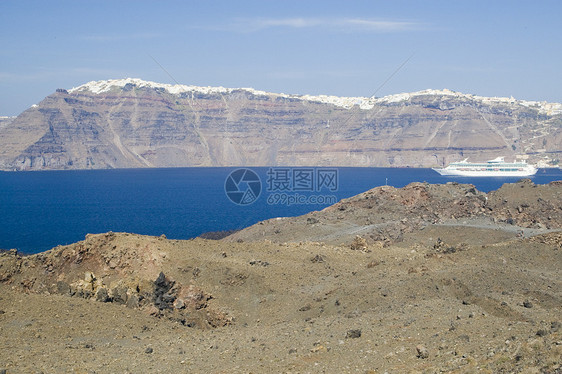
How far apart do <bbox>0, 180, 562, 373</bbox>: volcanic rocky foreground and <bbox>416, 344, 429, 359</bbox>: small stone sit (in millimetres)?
26

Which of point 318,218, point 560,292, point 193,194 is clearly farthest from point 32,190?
point 560,292

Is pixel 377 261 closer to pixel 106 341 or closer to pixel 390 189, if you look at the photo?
pixel 106 341

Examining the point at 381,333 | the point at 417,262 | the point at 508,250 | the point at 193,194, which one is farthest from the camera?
the point at 193,194

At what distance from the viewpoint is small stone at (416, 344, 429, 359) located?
1316 cm

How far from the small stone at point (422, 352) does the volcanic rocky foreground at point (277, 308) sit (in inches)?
→ 1.0

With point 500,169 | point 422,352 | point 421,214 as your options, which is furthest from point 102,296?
point 500,169

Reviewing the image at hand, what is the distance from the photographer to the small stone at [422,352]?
13164 mm

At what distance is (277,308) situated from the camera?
2250 cm

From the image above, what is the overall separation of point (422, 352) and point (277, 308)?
992cm

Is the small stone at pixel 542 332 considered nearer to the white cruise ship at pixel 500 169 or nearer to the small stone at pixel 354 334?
the small stone at pixel 354 334

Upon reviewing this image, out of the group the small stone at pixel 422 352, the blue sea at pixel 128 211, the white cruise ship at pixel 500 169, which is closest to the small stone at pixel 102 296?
the small stone at pixel 422 352

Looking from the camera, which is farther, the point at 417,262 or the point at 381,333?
the point at 417,262

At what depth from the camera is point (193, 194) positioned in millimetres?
141875

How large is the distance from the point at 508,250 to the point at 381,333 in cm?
1716
